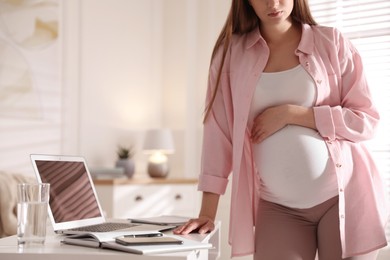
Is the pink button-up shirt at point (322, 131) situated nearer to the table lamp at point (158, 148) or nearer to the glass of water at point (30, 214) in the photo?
the glass of water at point (30, 214)

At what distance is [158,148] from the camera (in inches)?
169

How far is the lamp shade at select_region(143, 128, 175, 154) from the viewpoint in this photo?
4316 mm

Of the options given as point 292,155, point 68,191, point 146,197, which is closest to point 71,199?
point 68,191

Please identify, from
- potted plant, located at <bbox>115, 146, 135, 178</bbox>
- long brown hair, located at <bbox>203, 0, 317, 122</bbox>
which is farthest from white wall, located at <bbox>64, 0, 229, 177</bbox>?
long brown hair, located at <bbox>203, 0, 317, 122</bbox>

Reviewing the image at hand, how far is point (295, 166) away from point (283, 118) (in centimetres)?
14

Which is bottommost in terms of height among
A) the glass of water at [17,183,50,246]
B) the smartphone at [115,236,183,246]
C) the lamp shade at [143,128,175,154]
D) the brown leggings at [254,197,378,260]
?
the lamp shade at [143,128,175,154]

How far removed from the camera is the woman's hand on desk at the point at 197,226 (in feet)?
5.32

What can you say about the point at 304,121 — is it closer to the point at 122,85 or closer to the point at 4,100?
the point at 4,100

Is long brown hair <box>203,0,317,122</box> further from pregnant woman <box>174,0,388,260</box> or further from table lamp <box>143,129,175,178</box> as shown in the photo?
table lamp <box>143,129,175,178</box>

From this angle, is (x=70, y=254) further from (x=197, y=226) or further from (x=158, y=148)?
(x=158, y=148)

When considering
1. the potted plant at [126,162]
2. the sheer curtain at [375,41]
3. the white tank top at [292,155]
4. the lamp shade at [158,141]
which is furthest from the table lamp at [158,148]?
the white tank top at [292,155]

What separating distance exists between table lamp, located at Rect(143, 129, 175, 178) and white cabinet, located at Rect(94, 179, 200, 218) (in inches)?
9.8

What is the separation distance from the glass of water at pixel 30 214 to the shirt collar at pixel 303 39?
835mm

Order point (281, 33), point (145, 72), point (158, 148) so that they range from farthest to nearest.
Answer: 1. point (145, 72)
2. point (158, 148)
3. point (281, 33)
